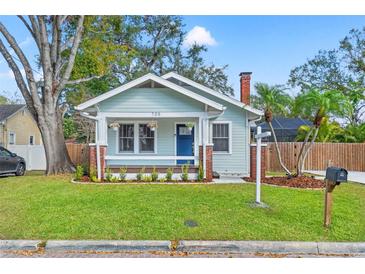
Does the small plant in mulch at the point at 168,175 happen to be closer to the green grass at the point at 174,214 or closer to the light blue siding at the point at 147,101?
the green grass at the point at 174,214

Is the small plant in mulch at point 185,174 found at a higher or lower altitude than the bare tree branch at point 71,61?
lower

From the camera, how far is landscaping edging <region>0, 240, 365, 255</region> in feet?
16.7

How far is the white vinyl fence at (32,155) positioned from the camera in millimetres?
18938

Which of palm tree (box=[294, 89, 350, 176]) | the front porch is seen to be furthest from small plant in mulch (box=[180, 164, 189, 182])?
palm tree (box=[294, 89, 350, 176])

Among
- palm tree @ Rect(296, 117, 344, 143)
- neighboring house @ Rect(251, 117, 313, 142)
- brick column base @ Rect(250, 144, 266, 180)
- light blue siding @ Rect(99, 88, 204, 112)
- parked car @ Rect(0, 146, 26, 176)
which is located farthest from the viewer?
neighboring house @ Rect(251, 117, 313, 142)

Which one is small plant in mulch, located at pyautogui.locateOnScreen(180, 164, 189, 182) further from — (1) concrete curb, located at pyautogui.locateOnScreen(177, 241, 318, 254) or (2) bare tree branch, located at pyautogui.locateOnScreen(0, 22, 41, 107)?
(2) bare tree branch, located at pyautogui.locateOnScreen(0, 22, 41, 107)

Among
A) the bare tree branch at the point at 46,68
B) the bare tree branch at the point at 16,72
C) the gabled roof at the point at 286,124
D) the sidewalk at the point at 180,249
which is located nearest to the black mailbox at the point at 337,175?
the sidewalk at the point at 180,249

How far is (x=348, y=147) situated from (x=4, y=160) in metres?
18.5

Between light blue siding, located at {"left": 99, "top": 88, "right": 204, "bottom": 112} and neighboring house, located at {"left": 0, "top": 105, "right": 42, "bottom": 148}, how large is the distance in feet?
56.5

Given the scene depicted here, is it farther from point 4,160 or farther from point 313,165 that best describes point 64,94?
point 313,165

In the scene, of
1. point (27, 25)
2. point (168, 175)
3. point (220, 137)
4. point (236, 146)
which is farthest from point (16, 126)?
point (168, 175)

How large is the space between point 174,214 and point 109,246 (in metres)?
1.71

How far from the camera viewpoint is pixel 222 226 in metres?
5.88

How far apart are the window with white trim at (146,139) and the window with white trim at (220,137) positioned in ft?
9.36
